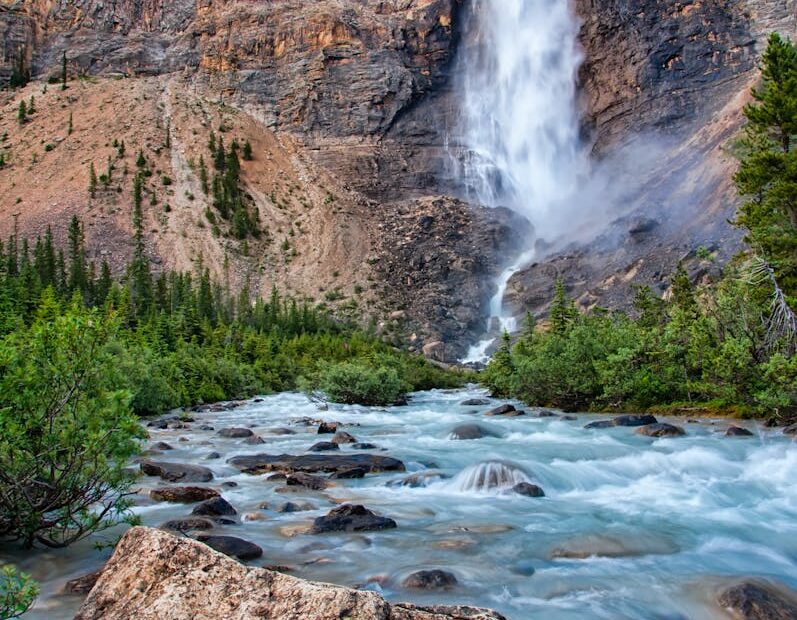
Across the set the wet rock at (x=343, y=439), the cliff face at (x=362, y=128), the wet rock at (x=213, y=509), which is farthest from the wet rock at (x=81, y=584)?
the cliff face at (x=362, y=128)

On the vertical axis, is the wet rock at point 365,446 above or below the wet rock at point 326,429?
above

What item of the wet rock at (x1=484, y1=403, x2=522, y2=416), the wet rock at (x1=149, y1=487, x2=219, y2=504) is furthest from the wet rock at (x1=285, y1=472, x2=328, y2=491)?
the wet rock at (x1=484, y1=403, x2=522, y2=416)

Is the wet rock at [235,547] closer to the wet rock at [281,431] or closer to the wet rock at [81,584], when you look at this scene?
the wet rock at [81,584]

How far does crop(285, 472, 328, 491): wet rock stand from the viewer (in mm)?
11738

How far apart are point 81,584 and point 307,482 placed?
19.1 ft

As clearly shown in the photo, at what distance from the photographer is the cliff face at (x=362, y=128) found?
69750 mm

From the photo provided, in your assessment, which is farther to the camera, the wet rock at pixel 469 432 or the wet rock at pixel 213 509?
the wet rock at pixel 469 432

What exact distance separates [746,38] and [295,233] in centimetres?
6182

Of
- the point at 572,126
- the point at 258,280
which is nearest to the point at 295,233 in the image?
the point at 258,280

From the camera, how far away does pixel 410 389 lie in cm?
4384

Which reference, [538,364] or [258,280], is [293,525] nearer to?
[538,364]

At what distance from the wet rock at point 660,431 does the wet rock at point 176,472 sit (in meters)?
11.3

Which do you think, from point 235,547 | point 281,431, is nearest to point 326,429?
point 281,431

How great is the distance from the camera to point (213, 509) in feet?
31.1
